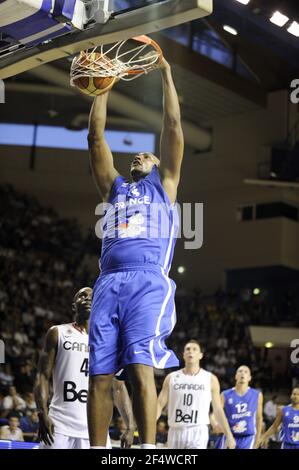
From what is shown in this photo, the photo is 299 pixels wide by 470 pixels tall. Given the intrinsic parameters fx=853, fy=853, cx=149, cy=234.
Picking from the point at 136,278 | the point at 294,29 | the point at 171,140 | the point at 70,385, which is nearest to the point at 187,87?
the point at 294,29

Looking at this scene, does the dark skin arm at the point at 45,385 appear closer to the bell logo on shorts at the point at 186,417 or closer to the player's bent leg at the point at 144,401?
the player's bent leg at the point at 144,401

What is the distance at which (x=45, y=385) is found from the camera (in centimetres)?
692

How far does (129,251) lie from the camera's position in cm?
534

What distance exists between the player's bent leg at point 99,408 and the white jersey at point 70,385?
2.01 meters

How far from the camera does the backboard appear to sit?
5.26m

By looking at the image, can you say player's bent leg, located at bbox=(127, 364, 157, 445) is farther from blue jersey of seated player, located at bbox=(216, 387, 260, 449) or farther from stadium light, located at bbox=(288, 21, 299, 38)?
stadium light, located at bbox=(288, 21, 299, 38)

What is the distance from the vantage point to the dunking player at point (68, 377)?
701cm

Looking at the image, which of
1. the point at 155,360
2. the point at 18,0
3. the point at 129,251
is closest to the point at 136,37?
the point at 18,0

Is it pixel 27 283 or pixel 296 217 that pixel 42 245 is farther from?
pixel 296 217

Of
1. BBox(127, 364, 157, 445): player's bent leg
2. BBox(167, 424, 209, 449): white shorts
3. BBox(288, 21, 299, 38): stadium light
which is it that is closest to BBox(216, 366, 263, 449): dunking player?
BBox(167, 424, 209, 449): white shorts

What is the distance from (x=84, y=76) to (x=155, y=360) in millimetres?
1989

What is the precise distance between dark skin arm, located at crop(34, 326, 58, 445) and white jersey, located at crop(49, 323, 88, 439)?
5 centimetres

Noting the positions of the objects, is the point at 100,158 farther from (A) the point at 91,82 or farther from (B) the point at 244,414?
(B) the point at 244,414

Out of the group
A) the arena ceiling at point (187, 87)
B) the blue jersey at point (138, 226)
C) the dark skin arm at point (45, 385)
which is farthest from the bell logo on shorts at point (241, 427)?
the arena ceiling at point (187, 87)
